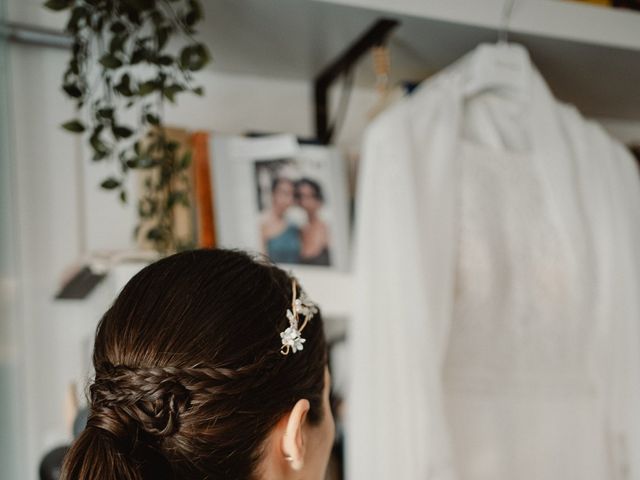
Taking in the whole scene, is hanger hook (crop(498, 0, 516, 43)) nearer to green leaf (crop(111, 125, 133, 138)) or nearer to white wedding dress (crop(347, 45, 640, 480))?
white wedding dress (crop(347, 45, 640, 480))

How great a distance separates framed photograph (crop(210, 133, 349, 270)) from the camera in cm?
117

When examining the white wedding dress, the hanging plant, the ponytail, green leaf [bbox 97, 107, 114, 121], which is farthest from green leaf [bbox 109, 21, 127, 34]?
the ponytail

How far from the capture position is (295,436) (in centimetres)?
61

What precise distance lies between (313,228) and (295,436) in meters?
0.62

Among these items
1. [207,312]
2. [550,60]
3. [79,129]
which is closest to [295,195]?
[79,129]

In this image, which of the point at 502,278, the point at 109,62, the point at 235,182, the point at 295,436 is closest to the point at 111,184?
the point at 109,62

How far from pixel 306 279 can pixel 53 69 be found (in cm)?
56

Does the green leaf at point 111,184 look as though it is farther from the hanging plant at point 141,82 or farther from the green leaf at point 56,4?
the green leaf at point 56,4

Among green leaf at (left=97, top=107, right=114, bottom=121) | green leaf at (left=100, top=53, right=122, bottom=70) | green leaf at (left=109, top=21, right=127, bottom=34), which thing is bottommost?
green leaf at (left=97, top=107, right=114, bottom=121)

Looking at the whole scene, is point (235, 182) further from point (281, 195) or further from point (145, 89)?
point (145, 89)

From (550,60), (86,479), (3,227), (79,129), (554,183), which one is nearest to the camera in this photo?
(86,479)

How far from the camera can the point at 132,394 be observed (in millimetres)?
578

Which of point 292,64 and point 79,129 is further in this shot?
point 292,64

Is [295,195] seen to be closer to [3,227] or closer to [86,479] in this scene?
[3,227]
